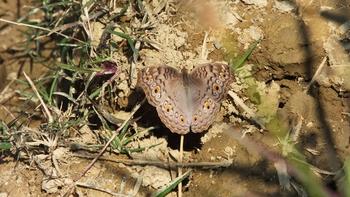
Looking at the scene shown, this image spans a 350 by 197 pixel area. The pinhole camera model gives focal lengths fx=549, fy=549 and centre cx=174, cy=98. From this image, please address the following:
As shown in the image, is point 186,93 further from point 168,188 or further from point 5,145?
point 5,145

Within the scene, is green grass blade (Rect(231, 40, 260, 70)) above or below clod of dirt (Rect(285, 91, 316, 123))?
above

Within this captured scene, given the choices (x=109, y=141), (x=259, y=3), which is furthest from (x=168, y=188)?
(x=259, y=3)

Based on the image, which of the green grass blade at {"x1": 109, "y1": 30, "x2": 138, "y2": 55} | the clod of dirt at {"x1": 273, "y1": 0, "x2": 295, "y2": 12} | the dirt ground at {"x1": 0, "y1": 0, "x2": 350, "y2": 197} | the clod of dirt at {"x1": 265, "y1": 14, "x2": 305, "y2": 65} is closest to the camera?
the dirt ground at {"x1": 0, "y1": 0, "x2": 350, "y2": 197}

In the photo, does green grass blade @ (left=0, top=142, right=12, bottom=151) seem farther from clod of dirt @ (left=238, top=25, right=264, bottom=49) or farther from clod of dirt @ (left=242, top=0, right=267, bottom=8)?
clod of dirt @ (left=242, top=0, right=267, bottom=8)

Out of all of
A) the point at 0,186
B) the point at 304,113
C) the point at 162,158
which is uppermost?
the point at 304,113

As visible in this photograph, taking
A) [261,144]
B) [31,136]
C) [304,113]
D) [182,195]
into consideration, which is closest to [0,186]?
[31,136]

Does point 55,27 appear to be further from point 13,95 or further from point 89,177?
point 89,177

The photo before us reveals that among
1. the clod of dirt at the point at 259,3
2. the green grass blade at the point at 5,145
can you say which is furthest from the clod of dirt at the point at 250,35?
the green grass blade at the point at 5,145

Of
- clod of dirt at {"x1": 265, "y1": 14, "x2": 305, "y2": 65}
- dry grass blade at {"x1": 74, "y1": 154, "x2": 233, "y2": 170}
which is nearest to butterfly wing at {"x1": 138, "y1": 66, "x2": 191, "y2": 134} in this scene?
dry grass blade at {"x1": 74, "y1": 154, "x2": 233, "y2": 170}
